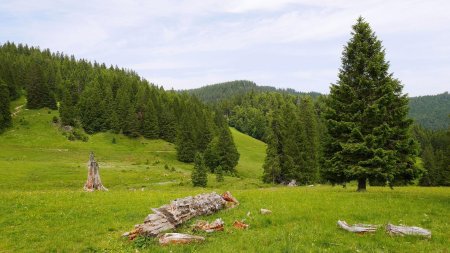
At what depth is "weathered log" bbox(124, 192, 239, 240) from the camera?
1494 cm

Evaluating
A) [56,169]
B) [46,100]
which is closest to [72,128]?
[46,100]

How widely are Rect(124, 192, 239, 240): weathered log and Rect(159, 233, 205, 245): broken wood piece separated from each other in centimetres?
80

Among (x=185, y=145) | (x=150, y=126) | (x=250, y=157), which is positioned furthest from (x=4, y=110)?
(x=250, y=157)

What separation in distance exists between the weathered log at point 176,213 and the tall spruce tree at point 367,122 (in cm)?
1436

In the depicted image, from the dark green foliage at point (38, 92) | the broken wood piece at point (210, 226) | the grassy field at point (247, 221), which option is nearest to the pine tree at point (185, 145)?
the dark green foliage at point (38, 92)

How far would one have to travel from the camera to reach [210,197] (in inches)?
770

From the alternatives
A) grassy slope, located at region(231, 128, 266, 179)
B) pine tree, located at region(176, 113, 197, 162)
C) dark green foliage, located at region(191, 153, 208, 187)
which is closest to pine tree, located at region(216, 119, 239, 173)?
grassy slope, located at region(231, 128, 266, 179)

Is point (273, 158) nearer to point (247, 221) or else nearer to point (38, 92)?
point (247, 221)

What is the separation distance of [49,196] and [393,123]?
27944mm

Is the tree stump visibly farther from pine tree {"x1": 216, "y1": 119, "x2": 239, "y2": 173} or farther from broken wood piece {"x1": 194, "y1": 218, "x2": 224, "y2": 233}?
pine tree {"x1": 216, "y1": 119, "x2": 239, "y2": 173}

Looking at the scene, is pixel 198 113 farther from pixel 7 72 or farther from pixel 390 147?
pixel 390 147

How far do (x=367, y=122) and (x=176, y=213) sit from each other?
2021cm

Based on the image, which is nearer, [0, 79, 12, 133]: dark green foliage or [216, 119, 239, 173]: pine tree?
[216, 119, 239, 173]: pine tree

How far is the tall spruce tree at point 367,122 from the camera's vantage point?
28609 millimetres
